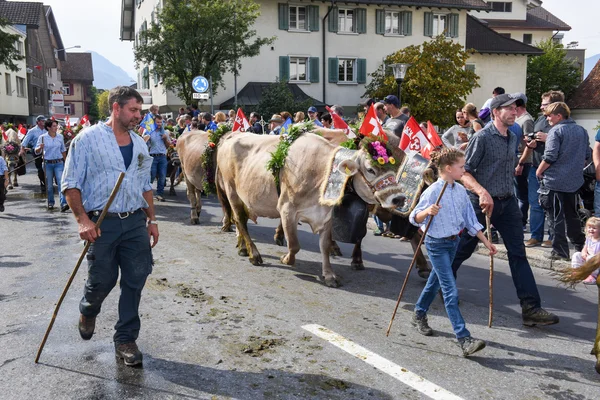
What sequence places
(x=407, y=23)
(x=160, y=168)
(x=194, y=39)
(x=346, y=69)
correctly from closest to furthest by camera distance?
1. (x=160, y=168)
2. (x=194, y=39)
3. (x=346, y=69)
4. (x=407, y=23)

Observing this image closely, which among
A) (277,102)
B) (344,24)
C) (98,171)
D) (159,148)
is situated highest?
(344,24)

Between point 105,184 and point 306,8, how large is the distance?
32.2 metres

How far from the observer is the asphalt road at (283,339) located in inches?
159

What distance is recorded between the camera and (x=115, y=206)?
430cm

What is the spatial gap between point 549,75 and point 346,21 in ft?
67.4

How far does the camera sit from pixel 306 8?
3453cm

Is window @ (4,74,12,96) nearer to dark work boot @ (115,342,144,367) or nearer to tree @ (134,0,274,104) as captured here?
tree @ (134,0,274,104)

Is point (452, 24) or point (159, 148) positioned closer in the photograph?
point (159, 148)

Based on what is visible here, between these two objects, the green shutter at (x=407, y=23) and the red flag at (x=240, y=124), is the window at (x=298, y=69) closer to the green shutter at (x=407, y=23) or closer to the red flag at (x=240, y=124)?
the green shutter at (x=407, y=23)

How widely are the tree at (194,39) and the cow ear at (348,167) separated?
20.0 m

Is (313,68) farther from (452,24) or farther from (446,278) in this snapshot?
(446,278)

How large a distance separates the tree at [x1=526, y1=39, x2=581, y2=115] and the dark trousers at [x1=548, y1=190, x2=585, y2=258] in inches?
1660

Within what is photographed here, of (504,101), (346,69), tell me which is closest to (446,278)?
(504,101)

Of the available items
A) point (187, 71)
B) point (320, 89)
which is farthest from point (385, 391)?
point (320, 89)
